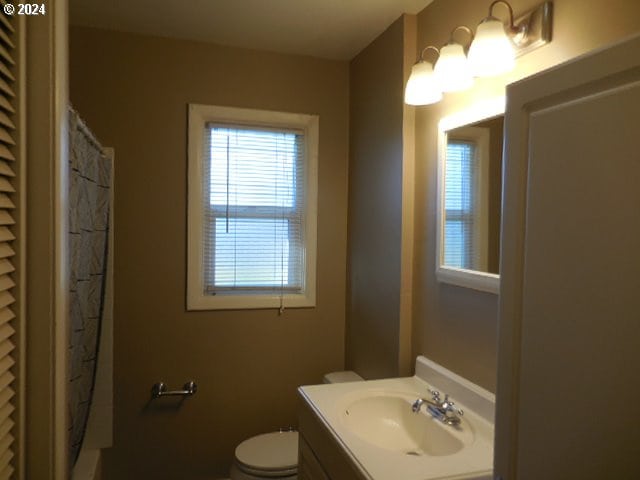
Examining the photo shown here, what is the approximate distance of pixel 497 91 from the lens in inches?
58.7

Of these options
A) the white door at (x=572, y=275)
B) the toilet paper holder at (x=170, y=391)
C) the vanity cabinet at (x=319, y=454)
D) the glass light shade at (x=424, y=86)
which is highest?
the glass light shade at (x=424, y=86)

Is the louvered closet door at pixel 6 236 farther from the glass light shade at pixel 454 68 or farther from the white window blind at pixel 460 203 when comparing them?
the white window blind at pixel 460 203

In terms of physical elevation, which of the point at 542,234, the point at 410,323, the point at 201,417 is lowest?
the point at 201,417

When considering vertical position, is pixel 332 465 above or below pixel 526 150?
below

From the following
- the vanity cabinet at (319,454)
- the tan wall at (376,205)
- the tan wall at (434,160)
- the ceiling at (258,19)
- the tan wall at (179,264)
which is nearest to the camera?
the tan wall at (434,160)

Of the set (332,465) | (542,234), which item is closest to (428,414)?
(332,465)

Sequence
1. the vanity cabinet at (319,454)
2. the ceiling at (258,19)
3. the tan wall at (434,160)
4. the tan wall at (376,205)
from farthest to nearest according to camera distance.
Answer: the tan wall at (376,205), the ceiling at (258,19), the vanity cabinet at (319,454), the tan wall at (434,160)

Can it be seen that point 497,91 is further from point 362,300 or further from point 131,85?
point 131,85

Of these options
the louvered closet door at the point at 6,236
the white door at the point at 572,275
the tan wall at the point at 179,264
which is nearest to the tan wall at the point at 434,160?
the white door at the point at 572,275

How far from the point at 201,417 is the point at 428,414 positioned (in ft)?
4.44

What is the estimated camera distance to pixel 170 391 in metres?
2.37

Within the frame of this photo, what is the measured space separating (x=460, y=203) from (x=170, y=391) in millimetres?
1753

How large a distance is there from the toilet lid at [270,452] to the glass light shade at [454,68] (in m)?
1.71

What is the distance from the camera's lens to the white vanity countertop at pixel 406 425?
3.92ft
